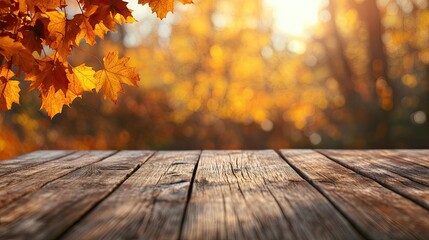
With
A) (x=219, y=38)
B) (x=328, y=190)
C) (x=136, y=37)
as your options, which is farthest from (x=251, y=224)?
(x=136, y=37)

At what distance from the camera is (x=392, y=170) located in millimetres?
2164

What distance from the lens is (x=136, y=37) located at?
2003 centimetres

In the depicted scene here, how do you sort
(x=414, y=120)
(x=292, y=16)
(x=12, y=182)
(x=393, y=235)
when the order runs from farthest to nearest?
1. (x=292, y=16)
2. (x=414, y=120)
3. (x=12, y=182)
4. (x=393, y=235)

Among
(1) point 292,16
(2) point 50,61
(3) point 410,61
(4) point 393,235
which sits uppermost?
(1) point 292,16

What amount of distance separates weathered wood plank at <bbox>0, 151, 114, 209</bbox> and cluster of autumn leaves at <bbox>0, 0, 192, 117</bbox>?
27cm

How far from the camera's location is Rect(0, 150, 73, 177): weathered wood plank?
235 centimetres

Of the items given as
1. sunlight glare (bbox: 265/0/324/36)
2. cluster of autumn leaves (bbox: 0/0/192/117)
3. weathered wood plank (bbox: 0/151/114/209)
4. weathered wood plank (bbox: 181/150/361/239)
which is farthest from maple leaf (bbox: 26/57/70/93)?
sunlight glare (bbox: 265/0/324/36)

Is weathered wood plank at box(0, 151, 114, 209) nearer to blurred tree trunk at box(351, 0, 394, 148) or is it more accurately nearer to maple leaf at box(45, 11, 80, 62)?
maple leaf at box(45, 11, 80, 62)

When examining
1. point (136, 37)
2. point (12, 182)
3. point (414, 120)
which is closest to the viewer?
point (12, 182)

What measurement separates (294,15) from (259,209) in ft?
50.0

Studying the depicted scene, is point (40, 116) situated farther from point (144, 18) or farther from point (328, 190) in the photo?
point (144, 18)

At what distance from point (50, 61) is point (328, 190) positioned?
108 cm

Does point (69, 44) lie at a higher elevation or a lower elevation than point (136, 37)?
lower

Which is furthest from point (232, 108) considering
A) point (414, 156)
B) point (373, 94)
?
point (414, 156)
